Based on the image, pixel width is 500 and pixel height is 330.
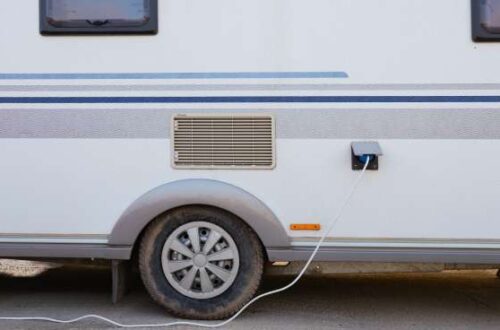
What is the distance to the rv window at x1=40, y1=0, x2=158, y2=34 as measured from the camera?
411 cm

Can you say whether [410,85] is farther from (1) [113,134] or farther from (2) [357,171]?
(1) [113,134]

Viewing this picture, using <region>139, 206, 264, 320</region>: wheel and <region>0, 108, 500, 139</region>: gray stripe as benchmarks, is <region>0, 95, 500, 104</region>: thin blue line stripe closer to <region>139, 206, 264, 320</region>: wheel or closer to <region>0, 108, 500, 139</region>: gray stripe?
<region>0, 108, 500, 139</region>: gray stripe

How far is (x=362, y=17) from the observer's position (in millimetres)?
4066

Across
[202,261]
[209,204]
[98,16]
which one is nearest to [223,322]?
[202,261]

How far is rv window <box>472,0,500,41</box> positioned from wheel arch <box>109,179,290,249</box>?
183 centimetres

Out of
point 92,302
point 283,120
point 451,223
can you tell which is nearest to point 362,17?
point 283,120

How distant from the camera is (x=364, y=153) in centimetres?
395

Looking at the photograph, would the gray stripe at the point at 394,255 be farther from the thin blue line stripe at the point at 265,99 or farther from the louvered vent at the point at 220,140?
the thin blue line stripe at the point at 265,99

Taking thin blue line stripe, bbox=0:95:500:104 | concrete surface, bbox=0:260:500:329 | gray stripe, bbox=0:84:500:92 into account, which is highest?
gray stripe, bbox=0:84:500:92

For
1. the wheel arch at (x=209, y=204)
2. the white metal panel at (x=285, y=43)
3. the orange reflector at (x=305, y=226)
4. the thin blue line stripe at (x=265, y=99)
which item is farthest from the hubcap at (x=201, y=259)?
the white metal panel at (x=285, y=43)

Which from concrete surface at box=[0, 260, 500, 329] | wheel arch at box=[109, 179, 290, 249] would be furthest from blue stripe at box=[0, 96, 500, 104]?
concrete surface at box=[0, 260, 500, 329]

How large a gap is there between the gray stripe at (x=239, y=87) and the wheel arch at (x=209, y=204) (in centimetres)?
65

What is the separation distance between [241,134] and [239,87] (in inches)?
12.6

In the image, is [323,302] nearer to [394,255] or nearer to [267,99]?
[394,255]
